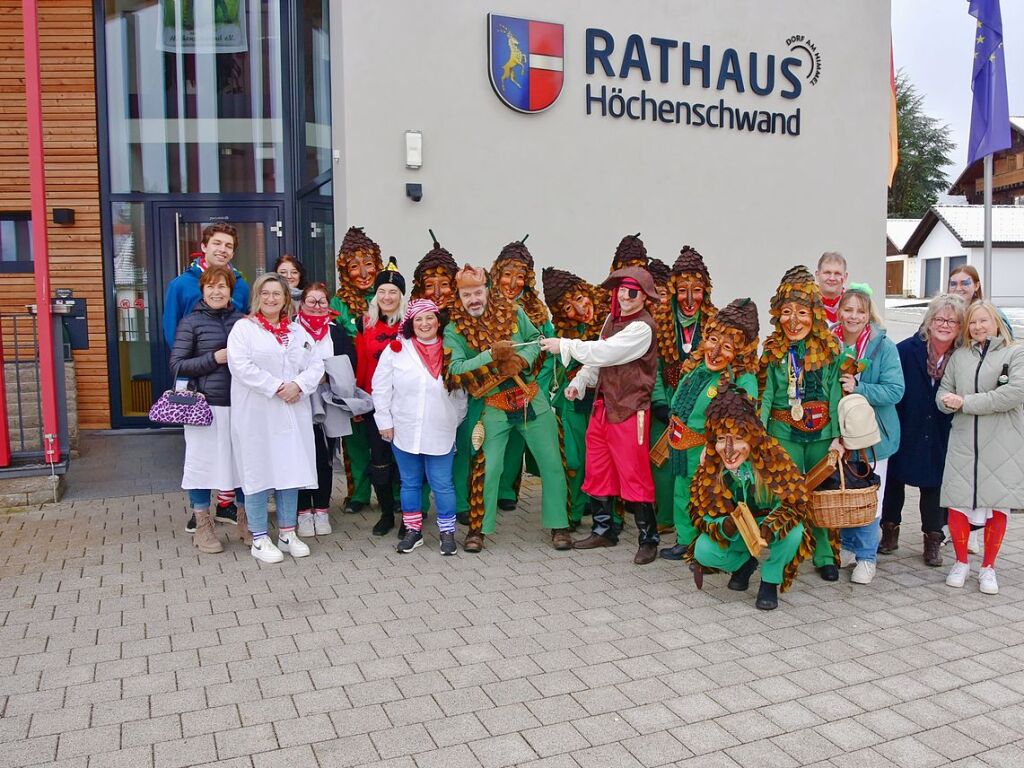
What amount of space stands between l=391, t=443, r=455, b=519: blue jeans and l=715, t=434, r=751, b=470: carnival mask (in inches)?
70.9

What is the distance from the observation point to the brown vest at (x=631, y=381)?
5.65 meters

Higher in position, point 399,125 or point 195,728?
point 399,125

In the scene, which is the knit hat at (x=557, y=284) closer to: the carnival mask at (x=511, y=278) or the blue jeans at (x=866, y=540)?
the carnival mask at (x=511, y=278)

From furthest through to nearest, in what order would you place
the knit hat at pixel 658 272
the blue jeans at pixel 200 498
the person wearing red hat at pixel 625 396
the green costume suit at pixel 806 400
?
1. the knit hat at pixel 658 272
2. the blue jeans at pixel 200 498
3. the person wearing red hat at pixel 625 396
4. the green costume suit at pixel 806 400

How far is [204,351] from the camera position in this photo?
569cm

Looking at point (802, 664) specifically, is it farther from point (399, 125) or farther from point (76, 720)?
point (399, 125)

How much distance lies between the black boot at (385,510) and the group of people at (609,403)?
1 cm

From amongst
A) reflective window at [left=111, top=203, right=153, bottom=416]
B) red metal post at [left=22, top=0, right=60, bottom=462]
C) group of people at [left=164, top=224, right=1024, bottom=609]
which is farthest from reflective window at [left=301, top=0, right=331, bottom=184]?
group of people at [left=164, top=224, right=1024, bottom=609]

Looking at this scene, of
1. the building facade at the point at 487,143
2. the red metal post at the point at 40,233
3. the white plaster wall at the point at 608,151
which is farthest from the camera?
the building facade at the point at 487,143

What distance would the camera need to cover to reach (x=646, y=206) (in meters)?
9.40

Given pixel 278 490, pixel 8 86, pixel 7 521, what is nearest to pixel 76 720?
pixel 278 490

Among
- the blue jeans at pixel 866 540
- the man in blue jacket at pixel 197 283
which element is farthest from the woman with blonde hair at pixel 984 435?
the man in blue jacket at pixel 197 283

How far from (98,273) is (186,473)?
4.80 metres

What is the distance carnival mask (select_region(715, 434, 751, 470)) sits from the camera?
185 inches
